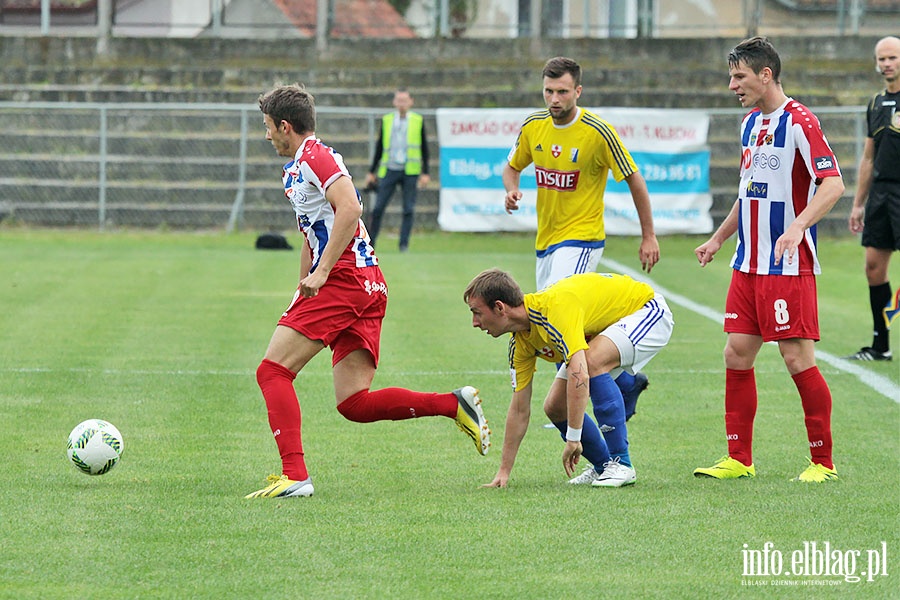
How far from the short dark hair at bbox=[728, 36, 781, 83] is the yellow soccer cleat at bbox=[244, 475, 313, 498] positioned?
2719 millimetres

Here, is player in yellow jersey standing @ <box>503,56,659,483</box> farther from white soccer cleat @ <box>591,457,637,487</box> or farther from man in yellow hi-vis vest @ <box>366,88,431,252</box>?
man in yellow hi-vis vest @ <box>366,88,431,252</box>

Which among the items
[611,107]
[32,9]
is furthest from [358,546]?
[32,9]

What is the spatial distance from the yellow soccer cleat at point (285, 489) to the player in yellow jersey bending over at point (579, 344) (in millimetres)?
848

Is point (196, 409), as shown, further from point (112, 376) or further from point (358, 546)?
point (358, 546)

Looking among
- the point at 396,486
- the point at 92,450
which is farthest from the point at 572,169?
the point at 92,450

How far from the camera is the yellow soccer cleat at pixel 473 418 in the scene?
21.7 ft

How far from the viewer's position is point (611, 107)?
24.2 meters

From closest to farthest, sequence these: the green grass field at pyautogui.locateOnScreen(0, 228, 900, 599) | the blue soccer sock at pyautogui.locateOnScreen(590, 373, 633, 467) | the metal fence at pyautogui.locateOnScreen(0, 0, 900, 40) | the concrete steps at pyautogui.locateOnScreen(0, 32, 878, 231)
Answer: the green grass field at pyautogui.locateOnScreen(0, 228, 900, 599) → the blue soccer sock at pyautogui.locateOnScreen(590, 373, 633, 467) → the concrete steps at pyautogui.locateOnScreen(0, 32, 878, 231) → the metal fence at pyautogui.locateOnScreen(0, 0, 900, 40)

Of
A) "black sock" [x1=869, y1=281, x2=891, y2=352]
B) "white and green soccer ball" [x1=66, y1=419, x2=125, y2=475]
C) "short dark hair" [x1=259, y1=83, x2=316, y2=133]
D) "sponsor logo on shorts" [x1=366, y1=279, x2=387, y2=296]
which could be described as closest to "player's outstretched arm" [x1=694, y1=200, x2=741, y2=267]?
"sponsor logo on shorts" [x1=366, y1=279, x2=387, y2=296]

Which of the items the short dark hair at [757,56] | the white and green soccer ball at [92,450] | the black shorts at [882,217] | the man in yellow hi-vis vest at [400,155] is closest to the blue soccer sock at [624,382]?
the short dark hair at [757,56]

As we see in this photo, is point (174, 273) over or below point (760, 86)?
below

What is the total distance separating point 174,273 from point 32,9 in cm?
1443

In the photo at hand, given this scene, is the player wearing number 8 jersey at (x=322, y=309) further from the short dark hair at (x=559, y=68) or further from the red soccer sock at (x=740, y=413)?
the short dark hair at (x=559, y=68)

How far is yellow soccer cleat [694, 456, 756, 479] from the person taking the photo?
6680 mm
